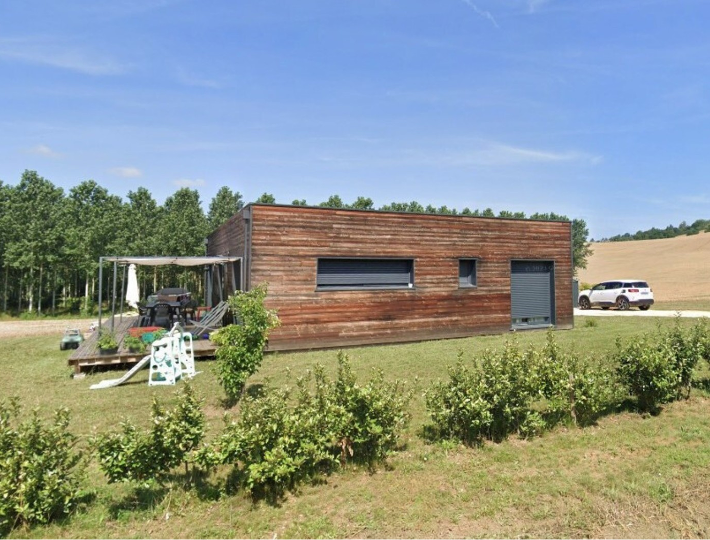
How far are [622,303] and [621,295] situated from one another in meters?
0.47

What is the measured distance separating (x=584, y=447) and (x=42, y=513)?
498 centimetres

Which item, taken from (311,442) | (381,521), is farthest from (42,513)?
(381,521)

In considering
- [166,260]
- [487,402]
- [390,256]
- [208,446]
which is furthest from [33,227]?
[487,402]

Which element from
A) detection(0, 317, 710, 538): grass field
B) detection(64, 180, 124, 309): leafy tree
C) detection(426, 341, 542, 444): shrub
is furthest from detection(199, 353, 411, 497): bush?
detection(64, 180, 124, 309): leafy tree

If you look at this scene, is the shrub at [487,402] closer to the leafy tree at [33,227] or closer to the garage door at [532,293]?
the garage door at [532,293]

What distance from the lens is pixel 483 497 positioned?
144 inches

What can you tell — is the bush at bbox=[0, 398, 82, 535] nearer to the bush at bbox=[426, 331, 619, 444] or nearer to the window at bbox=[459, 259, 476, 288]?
the bush at bbox=[426, 331, 619, 444]

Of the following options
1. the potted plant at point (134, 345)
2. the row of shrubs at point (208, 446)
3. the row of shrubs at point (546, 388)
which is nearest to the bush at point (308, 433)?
the row of shrubs at point (208, 446)

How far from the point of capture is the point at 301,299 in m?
12.1

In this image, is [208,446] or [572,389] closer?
[208,446]

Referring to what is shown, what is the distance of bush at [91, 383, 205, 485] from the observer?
3.33 metres

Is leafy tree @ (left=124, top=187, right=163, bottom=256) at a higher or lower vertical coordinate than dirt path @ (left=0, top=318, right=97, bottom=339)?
higher

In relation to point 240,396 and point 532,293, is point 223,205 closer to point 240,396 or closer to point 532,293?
point 532,293

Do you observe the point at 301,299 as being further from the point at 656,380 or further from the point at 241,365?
the point at 656,380
